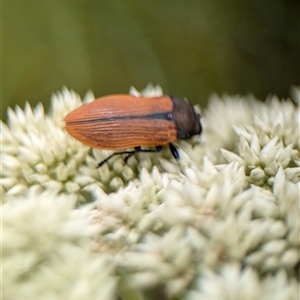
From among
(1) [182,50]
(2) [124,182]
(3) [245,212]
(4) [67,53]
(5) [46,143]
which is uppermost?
(4) [67,53]

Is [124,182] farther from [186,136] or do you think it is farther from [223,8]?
[223,8]

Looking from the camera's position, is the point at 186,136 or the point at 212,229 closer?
the point at 212,229

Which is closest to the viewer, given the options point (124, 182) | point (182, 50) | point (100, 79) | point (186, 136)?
point (124, 182)

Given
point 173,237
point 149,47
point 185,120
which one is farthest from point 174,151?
point 149,47

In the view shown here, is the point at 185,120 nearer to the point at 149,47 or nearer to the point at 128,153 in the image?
the point at 128,153

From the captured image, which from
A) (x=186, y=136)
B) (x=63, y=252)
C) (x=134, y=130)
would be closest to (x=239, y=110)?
(x=186, y=136)

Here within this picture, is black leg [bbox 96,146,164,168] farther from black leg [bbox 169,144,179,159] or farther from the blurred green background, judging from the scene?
the blurred green background

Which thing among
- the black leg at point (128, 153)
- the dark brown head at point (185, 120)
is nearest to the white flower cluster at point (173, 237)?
the black leg at point (128, 153)

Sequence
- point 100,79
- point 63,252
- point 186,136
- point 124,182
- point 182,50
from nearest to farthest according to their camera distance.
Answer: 1. point 63,252
2. point 124,182
3. point 186,136
4. point 100,79
5. point 182,50
